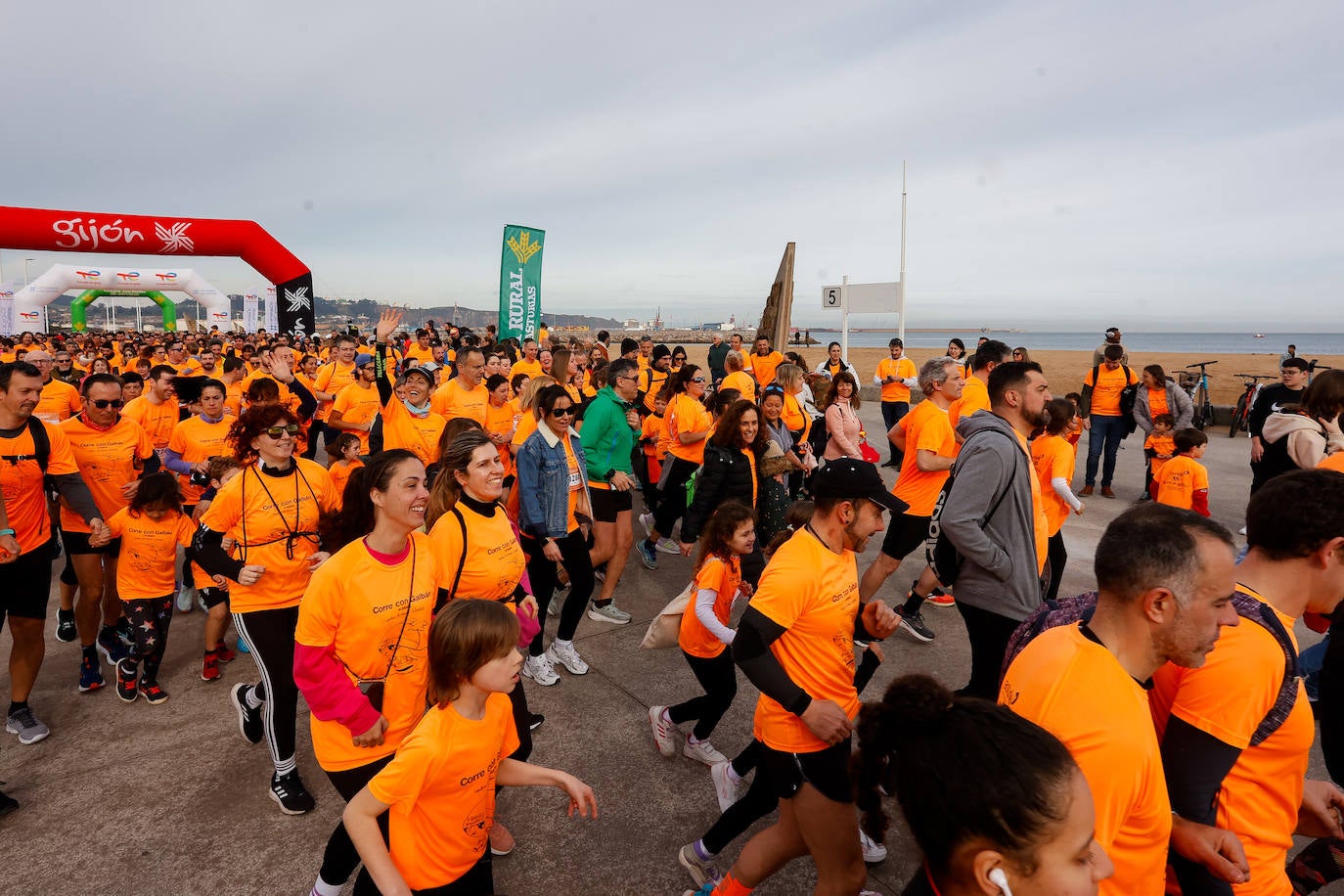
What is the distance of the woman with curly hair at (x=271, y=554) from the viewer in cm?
335

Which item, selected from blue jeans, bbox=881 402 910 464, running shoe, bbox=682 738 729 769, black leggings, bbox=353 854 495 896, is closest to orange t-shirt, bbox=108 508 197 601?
black leggings, bbox=353 854 495 896

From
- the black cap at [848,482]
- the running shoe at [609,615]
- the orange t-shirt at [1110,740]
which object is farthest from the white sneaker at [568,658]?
the orange t-shirt at [1110,740]

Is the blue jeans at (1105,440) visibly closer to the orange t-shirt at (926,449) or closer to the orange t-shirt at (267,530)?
the orange t-shirt at (926,449)

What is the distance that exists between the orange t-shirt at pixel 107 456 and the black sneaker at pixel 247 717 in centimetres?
220

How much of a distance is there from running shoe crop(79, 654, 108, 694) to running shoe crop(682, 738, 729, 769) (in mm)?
3954

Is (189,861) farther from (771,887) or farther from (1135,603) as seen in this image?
(1135,603)

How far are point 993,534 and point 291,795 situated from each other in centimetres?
369

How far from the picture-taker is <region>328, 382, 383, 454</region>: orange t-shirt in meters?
6.98

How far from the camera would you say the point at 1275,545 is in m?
1.94

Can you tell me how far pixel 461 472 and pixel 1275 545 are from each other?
9.74 feet

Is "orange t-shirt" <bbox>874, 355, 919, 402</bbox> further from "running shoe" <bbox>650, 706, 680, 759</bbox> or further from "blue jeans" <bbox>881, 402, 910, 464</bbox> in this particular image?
"running shoe" <bbox>650, 706, 680, 759</bbox>

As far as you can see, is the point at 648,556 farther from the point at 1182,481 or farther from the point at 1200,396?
the point at 1200,396

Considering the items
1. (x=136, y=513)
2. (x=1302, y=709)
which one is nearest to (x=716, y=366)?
(x=136, y=513)

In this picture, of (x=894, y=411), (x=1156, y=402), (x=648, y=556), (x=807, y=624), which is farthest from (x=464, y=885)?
(x=894, y=411)
